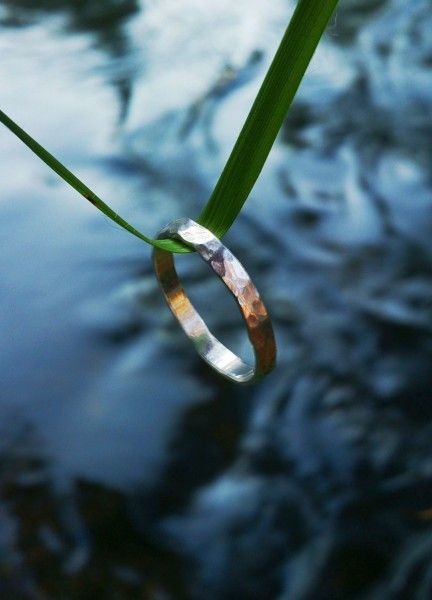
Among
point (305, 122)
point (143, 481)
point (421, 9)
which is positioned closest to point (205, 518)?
point (143, 481)

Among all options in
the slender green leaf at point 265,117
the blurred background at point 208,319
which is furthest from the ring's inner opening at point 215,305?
the slender green leaf at point 265,117

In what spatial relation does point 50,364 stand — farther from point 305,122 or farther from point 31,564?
point 305,122

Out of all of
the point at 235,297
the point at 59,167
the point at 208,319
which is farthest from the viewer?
the point at 208,319

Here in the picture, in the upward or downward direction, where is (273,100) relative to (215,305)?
downward

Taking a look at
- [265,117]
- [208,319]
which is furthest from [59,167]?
[208,319]

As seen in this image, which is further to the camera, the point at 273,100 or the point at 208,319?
the point at 208,319

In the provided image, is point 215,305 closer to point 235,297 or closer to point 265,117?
point 235,297

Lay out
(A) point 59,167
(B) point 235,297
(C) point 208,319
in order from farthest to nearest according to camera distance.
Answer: (C) point 208,319, (B) point 235,297, (A) point 59,167

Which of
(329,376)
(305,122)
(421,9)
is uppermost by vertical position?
(421,9)
